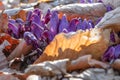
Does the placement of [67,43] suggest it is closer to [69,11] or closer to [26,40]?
[26,40]

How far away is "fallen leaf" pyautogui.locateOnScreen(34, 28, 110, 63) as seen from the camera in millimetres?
1871

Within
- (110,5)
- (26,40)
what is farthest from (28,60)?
(110,5)

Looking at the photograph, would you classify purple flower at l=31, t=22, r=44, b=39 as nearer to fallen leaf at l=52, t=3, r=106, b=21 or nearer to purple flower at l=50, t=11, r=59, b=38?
purple flower at l=50, t=11, r=59, b=38

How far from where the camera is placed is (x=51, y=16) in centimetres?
225

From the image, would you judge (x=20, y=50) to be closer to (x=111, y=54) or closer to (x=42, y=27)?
(x=42, y=27)

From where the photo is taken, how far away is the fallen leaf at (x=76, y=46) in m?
1.87

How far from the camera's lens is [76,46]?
189 cm

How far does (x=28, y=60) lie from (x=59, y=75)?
361 millimetres

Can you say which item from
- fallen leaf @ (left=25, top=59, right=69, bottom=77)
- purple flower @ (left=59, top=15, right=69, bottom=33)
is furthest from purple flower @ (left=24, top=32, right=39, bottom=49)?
fallen leaf @ (left=25, top=59, right=69, bottom=77)

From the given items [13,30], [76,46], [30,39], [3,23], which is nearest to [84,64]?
[76,46]

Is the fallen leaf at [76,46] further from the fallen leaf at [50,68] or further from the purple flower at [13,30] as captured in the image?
the purple flower at [13,30]

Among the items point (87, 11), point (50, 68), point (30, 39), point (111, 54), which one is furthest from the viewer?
point (87, 11)

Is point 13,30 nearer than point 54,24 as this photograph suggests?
No

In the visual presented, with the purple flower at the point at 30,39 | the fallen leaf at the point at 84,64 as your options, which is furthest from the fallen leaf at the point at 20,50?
the fallen leaf at the point at 84,64
